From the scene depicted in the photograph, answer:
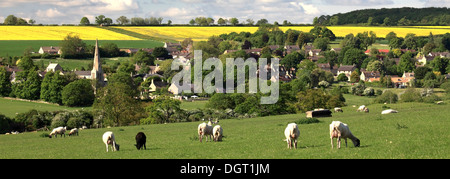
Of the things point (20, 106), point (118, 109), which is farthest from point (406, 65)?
point (118, 109)

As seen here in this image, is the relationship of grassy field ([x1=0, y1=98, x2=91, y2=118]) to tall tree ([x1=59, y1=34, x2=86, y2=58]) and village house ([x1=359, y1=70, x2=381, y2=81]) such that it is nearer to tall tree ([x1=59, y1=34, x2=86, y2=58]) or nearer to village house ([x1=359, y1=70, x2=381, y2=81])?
tall tree ([x1=59, y1=34, x2=86, y2=58])

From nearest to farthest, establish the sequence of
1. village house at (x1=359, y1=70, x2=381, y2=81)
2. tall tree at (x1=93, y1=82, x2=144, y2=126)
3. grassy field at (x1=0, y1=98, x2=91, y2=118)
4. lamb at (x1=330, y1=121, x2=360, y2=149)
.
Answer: lamb at (x1=330, y1=121, x2=360, y2=149), tall tree at (x1=93, y1=82, x2=144, y2=126), grassy field at (x1=0, y1=98, x2=91, y2=118), village house at (x1=359, y1=70, x2=381, y2=81)

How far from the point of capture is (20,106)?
9812 centimetres

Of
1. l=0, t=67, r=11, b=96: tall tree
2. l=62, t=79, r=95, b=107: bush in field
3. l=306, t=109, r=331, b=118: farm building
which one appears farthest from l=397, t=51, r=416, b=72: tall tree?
l=306, t=109, r=331, b=118: farm building

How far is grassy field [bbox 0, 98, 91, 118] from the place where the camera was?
91250mm

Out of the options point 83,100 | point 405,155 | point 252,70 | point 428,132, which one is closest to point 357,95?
point 252,70

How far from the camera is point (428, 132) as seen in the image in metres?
26.9

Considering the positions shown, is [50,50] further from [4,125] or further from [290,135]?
[290,135]

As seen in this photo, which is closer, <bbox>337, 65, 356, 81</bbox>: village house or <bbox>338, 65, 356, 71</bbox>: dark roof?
<bbox>337, 65, 356, 81</bbox>: village house

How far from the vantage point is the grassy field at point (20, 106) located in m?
91.2

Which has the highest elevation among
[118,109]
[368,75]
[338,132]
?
[338,132]

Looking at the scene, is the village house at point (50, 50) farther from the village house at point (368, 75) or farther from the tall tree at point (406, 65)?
the tall tree at point (406, 65)
